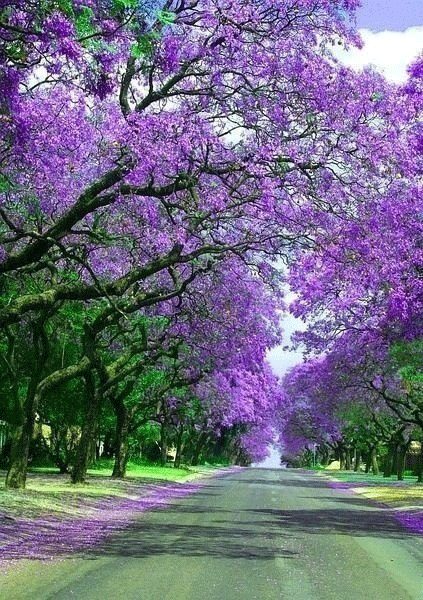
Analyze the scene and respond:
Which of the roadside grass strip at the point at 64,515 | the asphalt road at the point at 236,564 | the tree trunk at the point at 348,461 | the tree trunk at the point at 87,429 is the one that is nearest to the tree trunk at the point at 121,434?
the roadside grass strip at the point at 64,515

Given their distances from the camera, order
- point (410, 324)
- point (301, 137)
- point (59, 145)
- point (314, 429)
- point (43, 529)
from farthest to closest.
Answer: point (314, 429)
point (410, 324)
point (59, 145)
point (43, 529)
point (301, 137)

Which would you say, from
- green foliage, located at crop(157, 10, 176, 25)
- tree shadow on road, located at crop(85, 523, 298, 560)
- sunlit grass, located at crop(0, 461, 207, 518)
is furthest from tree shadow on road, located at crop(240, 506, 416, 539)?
green foliage, located at crop(157, 10, 176, 25)

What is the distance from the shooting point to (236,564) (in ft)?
38.9

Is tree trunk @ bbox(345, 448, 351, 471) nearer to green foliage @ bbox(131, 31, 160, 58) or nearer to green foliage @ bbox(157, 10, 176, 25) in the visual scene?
green foliage @ bbox(131, 31, 160, 58)

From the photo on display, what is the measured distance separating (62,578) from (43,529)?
6306mm

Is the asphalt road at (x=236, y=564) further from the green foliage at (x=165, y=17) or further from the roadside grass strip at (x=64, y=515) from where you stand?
the green foliage at (x=165, y=17)

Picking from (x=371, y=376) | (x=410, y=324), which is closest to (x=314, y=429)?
(x=371, y=376)

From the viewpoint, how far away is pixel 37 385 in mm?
25375

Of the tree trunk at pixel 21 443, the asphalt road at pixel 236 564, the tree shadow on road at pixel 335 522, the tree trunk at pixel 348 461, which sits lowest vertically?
the asphalt road at pixel 236 564

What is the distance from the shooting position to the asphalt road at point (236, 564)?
Result: 9484 mm

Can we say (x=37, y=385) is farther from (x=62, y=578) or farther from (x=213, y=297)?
(x=62, y=578)

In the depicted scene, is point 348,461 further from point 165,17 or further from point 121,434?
point 165,17

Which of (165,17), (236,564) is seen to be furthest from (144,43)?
(236,564)

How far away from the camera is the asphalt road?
948cm
